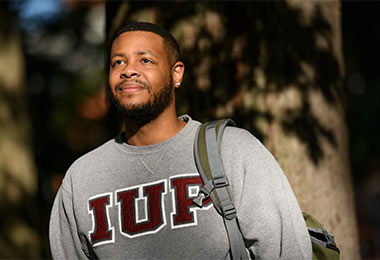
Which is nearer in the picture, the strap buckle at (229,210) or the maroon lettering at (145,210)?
the strap buckle at (229,210)

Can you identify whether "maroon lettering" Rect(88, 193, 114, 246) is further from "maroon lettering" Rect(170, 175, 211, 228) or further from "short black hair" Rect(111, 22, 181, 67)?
"short black hair" Rect(111, 22, 181, 67)

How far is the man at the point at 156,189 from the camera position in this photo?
110 inches

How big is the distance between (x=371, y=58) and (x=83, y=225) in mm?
10655

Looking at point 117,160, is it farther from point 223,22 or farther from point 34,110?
point 34,110

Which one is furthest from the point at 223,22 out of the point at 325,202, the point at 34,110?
the point at 34,110

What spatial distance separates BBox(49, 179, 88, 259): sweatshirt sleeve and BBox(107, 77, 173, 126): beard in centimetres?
71

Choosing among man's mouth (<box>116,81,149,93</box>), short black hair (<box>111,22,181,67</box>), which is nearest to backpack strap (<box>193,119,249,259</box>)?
man's mouth (<box>116,81,149,93</box>)

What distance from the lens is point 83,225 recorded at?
3.09 metres

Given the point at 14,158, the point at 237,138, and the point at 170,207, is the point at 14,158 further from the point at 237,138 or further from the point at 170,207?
the point at 237,138

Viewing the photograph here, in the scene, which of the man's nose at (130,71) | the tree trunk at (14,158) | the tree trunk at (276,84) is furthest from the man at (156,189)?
the tree trunk at (14,158)

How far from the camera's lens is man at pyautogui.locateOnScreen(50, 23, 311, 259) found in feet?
9.16

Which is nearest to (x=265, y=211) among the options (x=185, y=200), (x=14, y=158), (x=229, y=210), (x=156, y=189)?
(x=229, y=210)

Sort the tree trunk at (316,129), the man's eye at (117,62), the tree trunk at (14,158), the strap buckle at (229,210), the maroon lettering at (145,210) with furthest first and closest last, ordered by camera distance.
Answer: the tree trunk at (14,158) → the tree trunk at (316,129) → the man's eye at (117,62) → the maroon lettering at (145,210) → the strap buckle at (229,210)

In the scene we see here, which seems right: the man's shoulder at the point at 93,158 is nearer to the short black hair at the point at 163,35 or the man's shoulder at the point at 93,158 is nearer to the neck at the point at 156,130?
the neck at the point at 156,130
